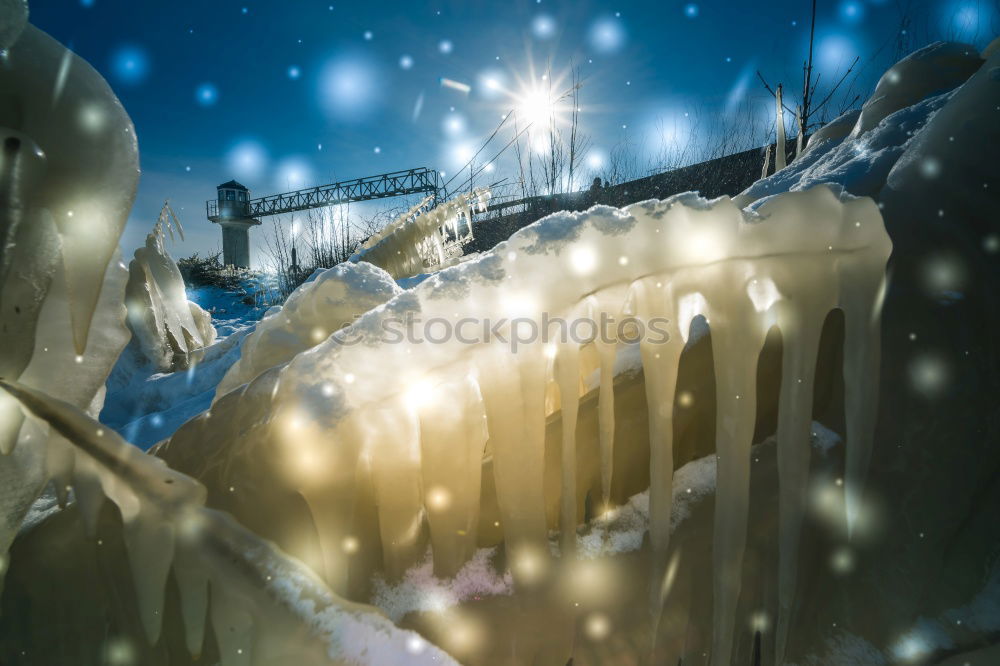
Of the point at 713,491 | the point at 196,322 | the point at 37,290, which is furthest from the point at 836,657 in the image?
the point at 196,322

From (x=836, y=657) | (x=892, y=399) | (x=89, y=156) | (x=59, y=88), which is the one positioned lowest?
(x=836, y=657)

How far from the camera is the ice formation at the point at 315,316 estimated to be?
5.00 ft

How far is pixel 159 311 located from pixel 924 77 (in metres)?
4.91

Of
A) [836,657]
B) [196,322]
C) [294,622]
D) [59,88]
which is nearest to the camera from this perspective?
[294,622]

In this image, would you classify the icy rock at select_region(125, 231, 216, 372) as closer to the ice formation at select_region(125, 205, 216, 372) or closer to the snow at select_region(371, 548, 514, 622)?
the ice formation at select_region(125, 205, 216, 372)

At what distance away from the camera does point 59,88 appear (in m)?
0.81

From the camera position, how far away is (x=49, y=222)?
0.78 meters

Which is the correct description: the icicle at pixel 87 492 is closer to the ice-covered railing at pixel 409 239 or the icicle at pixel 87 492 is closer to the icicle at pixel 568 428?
the icicle at pixel 568 428

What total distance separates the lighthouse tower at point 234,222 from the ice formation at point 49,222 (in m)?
24.1

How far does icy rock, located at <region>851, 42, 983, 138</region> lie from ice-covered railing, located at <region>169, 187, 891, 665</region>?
5.01 ft

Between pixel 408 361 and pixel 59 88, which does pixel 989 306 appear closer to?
pixel 408 361

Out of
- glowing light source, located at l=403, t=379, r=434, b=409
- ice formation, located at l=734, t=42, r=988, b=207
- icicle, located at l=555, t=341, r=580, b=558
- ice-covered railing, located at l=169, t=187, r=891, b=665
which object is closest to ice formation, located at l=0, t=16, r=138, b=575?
ice-covered railing, located at l=169, t=187, r=891, b=665

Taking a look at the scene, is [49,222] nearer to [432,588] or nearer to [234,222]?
[432,588]

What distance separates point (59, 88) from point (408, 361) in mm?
854
